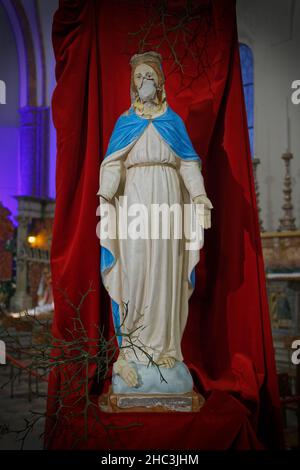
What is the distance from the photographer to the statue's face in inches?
91.7

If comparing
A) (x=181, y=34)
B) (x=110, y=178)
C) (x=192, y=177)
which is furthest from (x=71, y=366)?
(x=181, y=34)

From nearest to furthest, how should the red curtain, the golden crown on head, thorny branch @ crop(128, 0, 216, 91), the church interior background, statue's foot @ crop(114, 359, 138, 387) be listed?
statue's foot @ crop(114, 359, 138, 387), the golden crown on head, the red curtain, thorny branch @ crop(128, 0, 216, 91), the church interior background

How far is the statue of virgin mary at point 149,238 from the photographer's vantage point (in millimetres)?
2180

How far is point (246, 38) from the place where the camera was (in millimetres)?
4238

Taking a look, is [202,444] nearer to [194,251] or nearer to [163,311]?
[163,311]

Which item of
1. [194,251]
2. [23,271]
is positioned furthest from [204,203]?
[23,271]

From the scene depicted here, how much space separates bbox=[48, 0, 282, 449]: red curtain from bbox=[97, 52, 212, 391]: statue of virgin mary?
0.37 meters

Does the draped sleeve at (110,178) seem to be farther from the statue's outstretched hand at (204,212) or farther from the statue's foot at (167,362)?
the statue's foot at (167,362)

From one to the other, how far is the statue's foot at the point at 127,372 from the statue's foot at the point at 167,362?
0.13 metres

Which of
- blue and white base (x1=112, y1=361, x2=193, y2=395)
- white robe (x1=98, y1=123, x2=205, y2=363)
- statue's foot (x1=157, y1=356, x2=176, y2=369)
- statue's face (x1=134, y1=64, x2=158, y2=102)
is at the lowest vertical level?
blue and white base (x1=112, y1=361, x2=193, y2=395)

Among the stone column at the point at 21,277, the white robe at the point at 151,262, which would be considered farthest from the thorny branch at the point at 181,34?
the stone column at the point at 21,277

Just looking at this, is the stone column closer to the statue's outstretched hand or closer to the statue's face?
the statue's face

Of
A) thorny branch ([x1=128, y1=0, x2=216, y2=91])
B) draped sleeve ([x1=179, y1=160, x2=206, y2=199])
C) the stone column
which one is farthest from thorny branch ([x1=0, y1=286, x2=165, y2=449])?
the stone column
